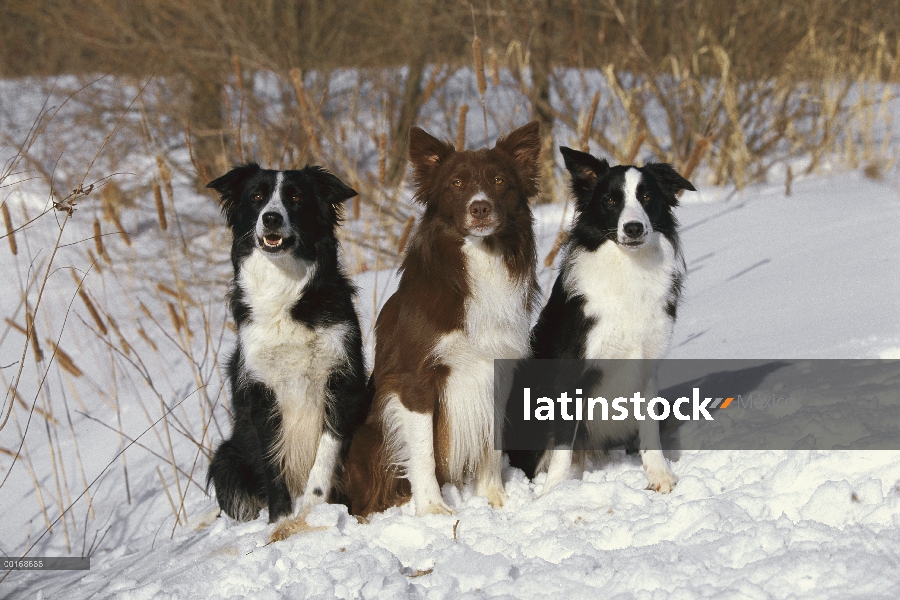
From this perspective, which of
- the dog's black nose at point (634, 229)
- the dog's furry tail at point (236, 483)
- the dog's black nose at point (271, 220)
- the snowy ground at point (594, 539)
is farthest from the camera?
the dog's furry tail at point (236, 483)

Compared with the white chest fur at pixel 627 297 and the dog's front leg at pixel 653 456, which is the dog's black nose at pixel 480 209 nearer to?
the white chest fur at pixel 627 297

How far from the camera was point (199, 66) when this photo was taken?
9891 mm

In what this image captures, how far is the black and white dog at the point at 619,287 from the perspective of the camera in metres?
Result: 3.42

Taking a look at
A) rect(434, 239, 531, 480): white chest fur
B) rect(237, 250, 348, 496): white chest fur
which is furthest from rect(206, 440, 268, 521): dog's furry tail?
rect(434, 239, 531, 480): white chest fur

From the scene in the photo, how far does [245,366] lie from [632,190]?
1824 mm

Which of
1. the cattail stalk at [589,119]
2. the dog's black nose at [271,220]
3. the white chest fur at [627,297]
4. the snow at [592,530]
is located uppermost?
the cattail stalk at [589,119]

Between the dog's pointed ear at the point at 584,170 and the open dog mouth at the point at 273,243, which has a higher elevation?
the dog's pointed ear at the point at 584,170

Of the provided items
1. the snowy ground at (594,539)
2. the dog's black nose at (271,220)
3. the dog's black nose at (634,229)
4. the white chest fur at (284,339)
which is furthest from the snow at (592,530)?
the dog's black nose at (271,220)

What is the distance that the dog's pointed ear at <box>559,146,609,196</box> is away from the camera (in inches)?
141

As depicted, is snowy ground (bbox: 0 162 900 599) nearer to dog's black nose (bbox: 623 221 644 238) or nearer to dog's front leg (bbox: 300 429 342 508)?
dog's front leg (bbox: 300 429 342 508)

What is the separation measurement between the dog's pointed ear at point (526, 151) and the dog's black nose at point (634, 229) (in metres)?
0.47

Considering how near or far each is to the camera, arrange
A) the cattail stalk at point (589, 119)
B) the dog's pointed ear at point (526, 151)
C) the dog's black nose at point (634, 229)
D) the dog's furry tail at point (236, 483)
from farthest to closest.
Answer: the cattail stalk at point (589, 119) < the dog's furry tail at point (236, 483) < the dog's pointed ear at point (526, 151) < the dog's black nose at point (634, 229)

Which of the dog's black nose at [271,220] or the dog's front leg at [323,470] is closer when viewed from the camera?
the dog's black nose at [271,220]

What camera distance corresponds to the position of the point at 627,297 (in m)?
3.44
